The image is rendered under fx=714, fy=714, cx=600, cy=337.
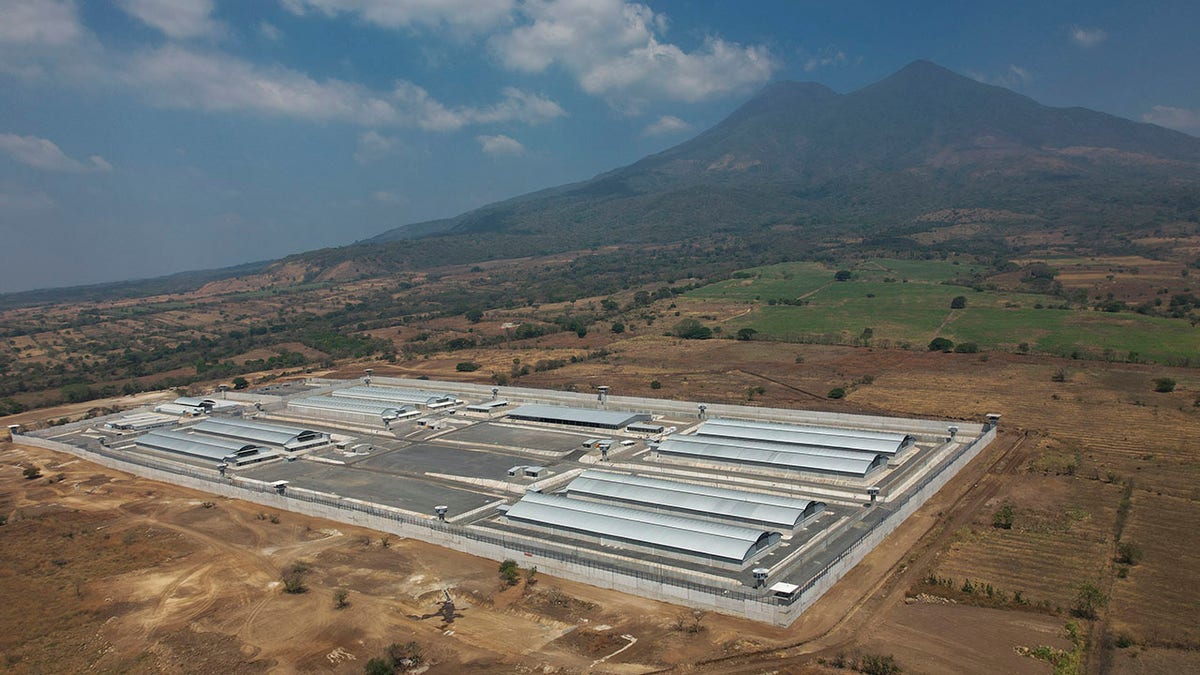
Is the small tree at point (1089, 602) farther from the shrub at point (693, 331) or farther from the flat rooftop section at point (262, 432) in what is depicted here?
the shrub at point (693, 331)

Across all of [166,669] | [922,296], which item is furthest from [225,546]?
[922,296]

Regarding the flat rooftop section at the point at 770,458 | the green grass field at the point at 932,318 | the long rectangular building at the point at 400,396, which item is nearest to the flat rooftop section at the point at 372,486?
the flat rooftop section at the point at 770,458

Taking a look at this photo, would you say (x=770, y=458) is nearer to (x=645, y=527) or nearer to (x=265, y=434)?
(x=645, y=527)

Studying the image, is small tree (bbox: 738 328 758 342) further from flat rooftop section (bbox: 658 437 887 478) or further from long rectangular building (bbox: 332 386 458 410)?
flat rooftop section (bbox: 658 437 887 478)

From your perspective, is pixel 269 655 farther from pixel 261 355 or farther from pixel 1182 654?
pixel 261 355

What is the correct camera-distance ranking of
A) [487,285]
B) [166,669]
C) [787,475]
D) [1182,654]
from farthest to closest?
[487,285], [787,475], [166,669], [1182,654]

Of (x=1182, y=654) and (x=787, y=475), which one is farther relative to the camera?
(x=787, y=475)

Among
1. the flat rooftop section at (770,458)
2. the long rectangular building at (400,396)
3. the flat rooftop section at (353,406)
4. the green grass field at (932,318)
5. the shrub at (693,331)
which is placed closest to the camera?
the flat rooftop section at (770,458)
